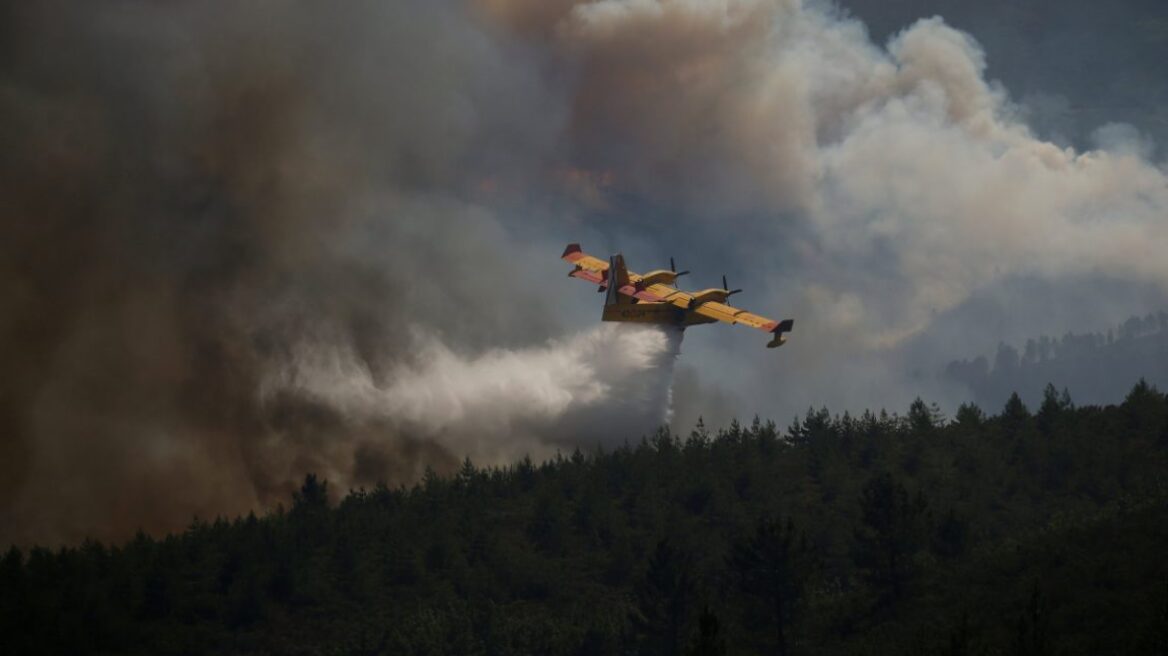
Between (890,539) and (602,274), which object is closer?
(890,539)

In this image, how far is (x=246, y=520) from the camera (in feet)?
341

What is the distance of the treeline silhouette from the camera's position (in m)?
75.2

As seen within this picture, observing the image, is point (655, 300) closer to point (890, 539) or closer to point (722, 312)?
point (722, 312)

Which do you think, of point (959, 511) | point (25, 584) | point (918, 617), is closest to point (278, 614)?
point (25, 584)

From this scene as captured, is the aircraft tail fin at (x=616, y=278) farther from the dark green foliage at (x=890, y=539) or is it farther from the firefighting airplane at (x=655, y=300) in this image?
the dark green foliage at (x=890, y=539)

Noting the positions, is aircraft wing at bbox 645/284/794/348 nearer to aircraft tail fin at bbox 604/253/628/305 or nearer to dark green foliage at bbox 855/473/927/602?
aircraft tail fin at bbox 604/253/628/305

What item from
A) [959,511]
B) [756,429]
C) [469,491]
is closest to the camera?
[959,511]

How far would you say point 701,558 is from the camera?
9656 cm

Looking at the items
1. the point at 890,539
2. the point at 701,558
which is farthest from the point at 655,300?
the point at 890,539

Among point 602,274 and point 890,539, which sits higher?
point 602,274

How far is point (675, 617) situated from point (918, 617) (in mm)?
16675

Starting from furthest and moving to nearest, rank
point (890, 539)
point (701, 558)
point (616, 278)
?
point (616, 278) → point (701, 558) → point (890, 539)

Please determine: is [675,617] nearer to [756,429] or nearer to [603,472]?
[603,472]

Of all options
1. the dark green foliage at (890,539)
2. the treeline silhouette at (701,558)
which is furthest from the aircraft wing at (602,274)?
the dark green foliage at (890,539)
